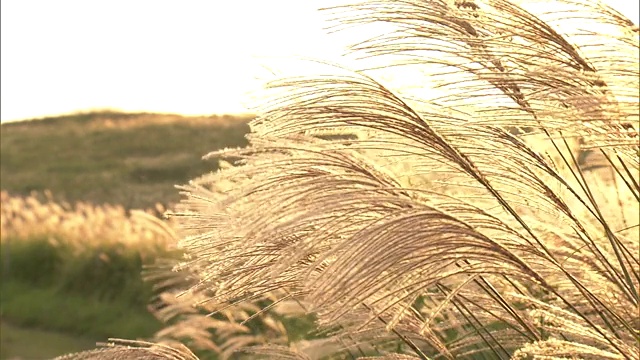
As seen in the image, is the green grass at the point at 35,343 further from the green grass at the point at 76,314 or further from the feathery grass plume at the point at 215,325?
the feathery grass plume at the point at 215,325

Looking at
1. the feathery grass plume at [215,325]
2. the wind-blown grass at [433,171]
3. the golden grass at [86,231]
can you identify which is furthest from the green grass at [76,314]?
the wind-blown grass at [433,171]

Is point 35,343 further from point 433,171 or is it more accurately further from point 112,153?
point 112,153

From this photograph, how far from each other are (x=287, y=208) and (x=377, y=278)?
23 cm

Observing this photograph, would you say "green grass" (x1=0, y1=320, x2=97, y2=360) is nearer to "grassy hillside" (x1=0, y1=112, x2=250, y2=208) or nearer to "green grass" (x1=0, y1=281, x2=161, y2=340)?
"green grass" (x1=0, y1=281, x2=161, y2=340)

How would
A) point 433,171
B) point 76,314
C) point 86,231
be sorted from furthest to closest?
point 86,231, point 76,314, point 433,171

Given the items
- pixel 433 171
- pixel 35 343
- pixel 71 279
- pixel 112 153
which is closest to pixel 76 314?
pixel 35 343

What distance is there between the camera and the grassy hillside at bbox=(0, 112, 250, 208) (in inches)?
1096

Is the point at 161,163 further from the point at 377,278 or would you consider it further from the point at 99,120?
the point at 377,278

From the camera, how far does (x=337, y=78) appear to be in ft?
8.18

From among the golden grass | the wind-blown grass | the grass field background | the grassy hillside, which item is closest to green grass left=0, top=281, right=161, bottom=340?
the grass field background

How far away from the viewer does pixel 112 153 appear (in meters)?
33.2

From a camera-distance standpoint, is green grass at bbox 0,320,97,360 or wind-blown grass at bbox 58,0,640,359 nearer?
wind-blown grass at bbox 58,0,640,359

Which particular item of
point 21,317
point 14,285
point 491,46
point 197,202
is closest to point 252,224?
point 491,46

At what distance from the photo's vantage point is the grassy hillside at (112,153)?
27.8 meters
